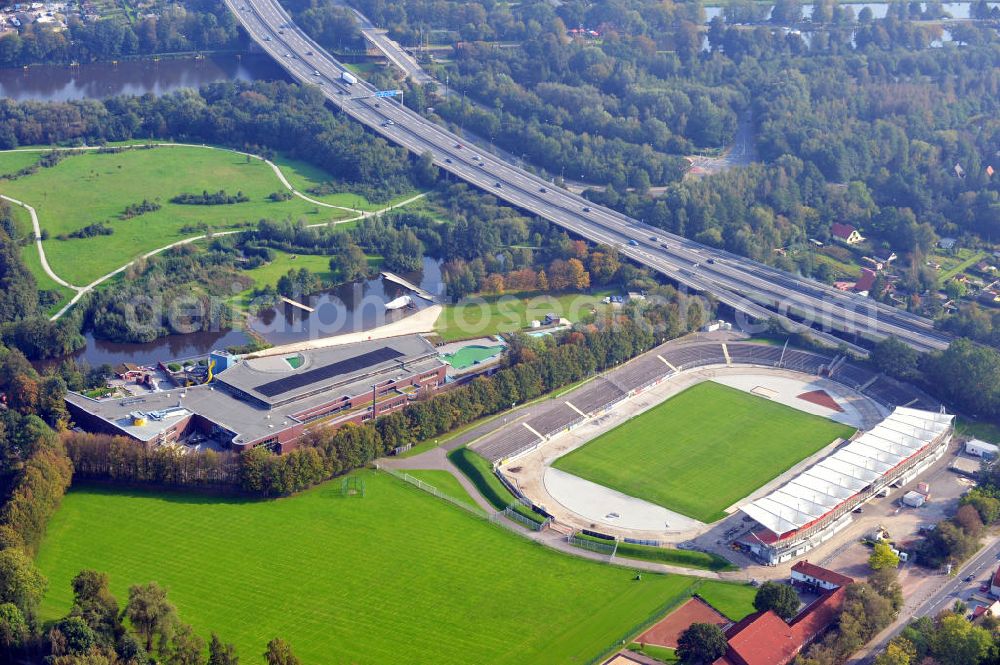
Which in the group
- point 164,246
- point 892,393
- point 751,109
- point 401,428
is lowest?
point 164,246

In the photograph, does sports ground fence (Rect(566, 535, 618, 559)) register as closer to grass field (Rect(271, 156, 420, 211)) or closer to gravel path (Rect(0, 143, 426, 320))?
gravel path (Rect(0, 143, 426, 320))

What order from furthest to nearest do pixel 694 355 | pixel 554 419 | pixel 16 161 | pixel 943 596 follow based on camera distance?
pixel 16 161 < pixel 694 355 < pixel 554 419 < pixel 943 596

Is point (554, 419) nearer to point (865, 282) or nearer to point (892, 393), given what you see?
point (892, 393)

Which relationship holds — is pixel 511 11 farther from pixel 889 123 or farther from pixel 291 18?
pixel 889 123

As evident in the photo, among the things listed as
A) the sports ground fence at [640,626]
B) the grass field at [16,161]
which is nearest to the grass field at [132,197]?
the grass field at [16,161]

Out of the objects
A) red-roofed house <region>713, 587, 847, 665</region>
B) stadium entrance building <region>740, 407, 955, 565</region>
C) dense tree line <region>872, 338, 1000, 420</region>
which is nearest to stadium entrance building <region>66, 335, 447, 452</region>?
stadium entrance building <region>740, 407, 955, 565</region>

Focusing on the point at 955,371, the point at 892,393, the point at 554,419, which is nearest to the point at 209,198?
the point at 554,419
